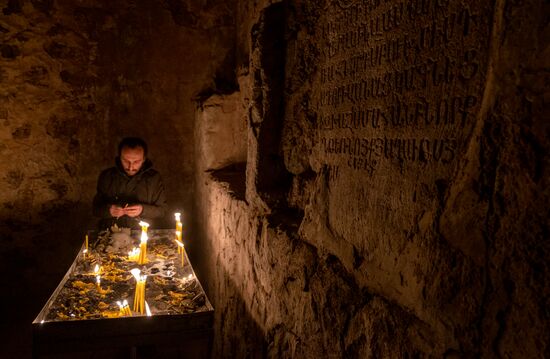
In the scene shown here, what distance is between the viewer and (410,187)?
113 centimetres

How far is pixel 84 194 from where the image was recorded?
15.3 ft

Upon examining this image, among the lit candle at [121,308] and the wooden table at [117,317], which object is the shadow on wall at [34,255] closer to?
the wooden table at [117,317]

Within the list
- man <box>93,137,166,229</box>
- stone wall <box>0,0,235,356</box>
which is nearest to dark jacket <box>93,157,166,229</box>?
man <box>93,137,166,229</box>

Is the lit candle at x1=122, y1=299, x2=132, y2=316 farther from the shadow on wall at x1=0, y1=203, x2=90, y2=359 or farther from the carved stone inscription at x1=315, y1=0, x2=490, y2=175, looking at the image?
the shadow on wall at x1=0, y1=203, x2=90, y2=359

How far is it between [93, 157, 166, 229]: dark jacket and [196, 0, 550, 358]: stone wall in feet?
6.61

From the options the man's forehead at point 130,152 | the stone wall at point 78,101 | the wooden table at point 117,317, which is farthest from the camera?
the stone wall at point 78,101

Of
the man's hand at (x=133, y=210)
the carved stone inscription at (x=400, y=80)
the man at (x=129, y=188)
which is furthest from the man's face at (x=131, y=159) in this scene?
the carved stone inscription at (x=400, y=80)

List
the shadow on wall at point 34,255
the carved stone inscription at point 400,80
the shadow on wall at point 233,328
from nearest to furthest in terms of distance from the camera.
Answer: the carved stone inscription at point 400,80
the shadow on wall at point 233,328
the shadow on wall at point 34,255

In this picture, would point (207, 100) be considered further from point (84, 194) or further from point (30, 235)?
point (30, 235)

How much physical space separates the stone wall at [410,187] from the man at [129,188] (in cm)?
199

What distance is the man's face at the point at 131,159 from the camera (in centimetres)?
376

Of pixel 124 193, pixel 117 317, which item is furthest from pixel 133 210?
pixel 117 317

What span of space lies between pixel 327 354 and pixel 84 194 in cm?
405

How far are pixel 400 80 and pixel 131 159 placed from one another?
10.3 feet
